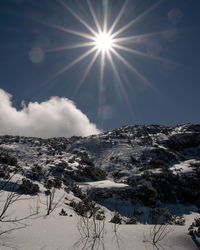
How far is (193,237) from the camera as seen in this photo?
4.96 meters

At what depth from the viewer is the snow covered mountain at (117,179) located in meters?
15.1

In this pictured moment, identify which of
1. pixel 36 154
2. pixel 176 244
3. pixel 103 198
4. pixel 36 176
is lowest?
pixel 176 244

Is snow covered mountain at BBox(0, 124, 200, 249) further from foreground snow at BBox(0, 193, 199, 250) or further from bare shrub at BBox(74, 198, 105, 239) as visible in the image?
foreground snow at BBox(0, 193, 199, 250)

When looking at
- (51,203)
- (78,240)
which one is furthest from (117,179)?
(78,240)

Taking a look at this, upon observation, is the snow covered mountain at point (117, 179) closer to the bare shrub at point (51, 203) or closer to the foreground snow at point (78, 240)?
the bare shrub at point (51, 203)

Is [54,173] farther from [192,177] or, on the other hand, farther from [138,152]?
[138,152]

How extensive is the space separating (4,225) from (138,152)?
4055cm

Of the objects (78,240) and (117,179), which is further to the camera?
(117,179)

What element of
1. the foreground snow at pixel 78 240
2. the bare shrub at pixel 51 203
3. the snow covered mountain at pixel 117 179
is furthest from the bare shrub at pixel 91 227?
the bare shrub at pixel 51 203

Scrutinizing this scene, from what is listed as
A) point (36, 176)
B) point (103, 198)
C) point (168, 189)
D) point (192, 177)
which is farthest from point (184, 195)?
point (36, 176)

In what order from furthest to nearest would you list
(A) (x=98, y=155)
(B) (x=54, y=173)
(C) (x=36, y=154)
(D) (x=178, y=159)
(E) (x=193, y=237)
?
(A) (x=98, y=155) → (D) (x=178, y=159) → (C) (x=36, y=154) → (B) (x=54, y=173) → (E) (x=193, y=237)

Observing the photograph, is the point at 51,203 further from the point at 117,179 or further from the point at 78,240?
the point at 117,179

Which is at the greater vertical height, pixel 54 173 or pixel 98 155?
pixel 98 155

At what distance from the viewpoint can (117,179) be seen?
29062 mm
